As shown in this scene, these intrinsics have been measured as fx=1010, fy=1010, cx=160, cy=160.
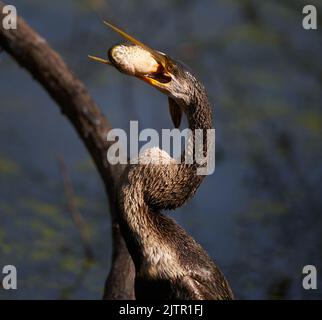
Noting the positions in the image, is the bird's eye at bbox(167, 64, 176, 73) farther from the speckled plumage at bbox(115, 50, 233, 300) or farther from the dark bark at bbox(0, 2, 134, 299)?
the dark bark at bbox(0, 2, 134, 299)

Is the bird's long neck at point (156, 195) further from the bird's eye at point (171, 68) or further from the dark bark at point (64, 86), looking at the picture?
the dark bark at point (64, 86)

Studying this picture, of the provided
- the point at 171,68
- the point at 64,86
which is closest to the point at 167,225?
the point at 171,68

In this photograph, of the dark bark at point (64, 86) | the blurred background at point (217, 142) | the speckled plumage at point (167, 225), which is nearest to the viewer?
the speckled plumage at point (167, 225)

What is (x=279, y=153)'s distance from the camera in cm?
696

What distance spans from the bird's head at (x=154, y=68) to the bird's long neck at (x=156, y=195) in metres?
0.05

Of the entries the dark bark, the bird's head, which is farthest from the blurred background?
the bird's head

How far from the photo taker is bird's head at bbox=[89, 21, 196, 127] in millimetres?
3398

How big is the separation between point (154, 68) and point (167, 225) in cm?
54

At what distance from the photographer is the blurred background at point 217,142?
19.3 feet

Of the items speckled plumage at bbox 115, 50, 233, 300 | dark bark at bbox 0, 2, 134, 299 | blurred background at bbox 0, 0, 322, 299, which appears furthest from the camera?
blurred background at bbox 0, 0, 322, 299

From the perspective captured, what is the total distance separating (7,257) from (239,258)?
1.36m

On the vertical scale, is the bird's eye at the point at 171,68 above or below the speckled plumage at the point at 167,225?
above

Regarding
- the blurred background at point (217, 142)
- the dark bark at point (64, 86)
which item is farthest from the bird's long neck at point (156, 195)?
the blurred background at point (217, 142)

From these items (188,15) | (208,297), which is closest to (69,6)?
(188,15)
